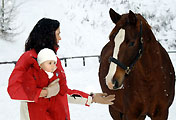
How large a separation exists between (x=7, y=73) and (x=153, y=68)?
1188 cm

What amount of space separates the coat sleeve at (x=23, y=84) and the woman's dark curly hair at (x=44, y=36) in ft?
0.47

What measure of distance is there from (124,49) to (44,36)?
90 centimetres

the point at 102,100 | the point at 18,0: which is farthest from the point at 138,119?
the point at 18,0

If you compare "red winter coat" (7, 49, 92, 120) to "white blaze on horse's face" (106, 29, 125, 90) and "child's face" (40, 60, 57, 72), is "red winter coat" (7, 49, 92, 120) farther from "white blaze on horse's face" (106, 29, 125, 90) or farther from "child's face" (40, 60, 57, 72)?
"white blaze on horse's face" (106, 29, 125, 90)

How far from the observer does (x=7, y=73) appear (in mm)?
13195

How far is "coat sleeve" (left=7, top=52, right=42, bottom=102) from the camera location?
1641 millimetres

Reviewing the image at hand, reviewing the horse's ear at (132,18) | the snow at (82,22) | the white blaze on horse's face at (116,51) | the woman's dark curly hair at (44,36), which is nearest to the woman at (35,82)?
the woman's dark curly hair at (44,36)

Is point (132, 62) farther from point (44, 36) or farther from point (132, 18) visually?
point (44, 36)

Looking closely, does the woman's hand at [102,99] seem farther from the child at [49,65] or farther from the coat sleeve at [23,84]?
the coat sleeve at [23,84]

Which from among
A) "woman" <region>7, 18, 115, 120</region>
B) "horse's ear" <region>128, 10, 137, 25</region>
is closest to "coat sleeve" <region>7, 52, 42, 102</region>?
"woman" <region>7, 18, 115, 120</region>

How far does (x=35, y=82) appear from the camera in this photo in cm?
178

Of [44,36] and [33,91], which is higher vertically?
[44,36]

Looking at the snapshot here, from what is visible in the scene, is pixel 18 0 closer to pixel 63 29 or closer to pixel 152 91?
pixel 63 29

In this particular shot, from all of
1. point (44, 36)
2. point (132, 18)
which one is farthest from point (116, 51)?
point (44, 36)
